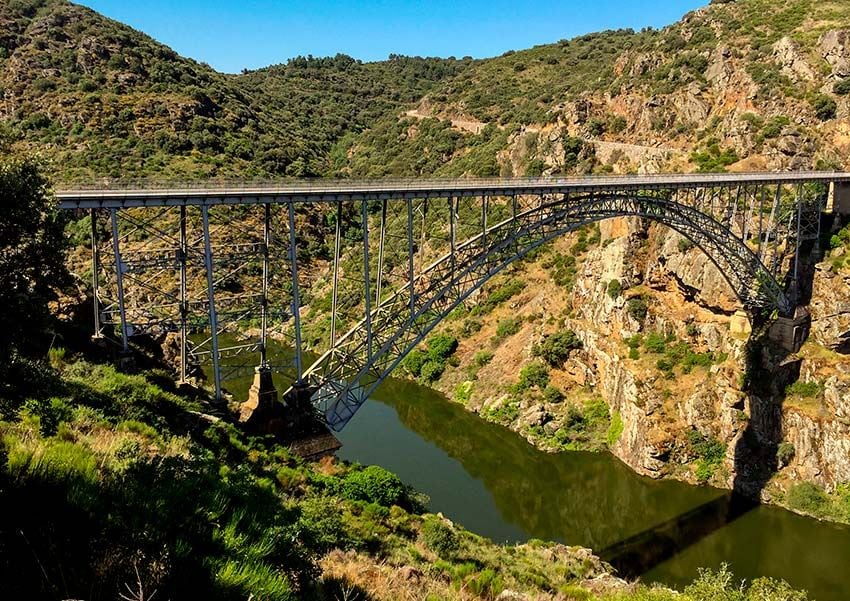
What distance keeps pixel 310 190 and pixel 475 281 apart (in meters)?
7.05

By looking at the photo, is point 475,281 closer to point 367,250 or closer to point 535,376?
point 367,250

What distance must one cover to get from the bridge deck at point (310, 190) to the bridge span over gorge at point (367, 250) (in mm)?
47

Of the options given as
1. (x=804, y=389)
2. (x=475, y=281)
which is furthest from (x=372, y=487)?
(x=804, y=389)

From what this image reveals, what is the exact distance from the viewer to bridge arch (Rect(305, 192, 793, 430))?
52.5ft

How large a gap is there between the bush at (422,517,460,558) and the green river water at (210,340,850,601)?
8.42m

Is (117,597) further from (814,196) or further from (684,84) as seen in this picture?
(684,84)

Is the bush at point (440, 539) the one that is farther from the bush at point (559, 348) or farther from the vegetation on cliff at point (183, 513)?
the bush at point (559, 348)

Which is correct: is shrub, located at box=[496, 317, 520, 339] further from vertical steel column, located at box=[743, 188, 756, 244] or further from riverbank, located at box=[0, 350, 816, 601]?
riverbank, located at box=[0, 350, 816, 601]

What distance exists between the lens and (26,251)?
6.95 meters

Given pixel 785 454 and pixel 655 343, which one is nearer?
pixel 785 454

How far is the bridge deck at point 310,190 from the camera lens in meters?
12.0

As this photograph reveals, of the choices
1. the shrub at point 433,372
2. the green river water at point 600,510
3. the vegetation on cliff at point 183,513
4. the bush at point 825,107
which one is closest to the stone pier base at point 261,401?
the vegetation on cliff at point 183,513

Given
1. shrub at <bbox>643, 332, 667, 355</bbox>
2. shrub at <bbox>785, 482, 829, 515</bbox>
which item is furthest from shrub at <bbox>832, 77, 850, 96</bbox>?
shrub at <bbox>785, 482, 829, 515</bbox>

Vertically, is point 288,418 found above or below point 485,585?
above
